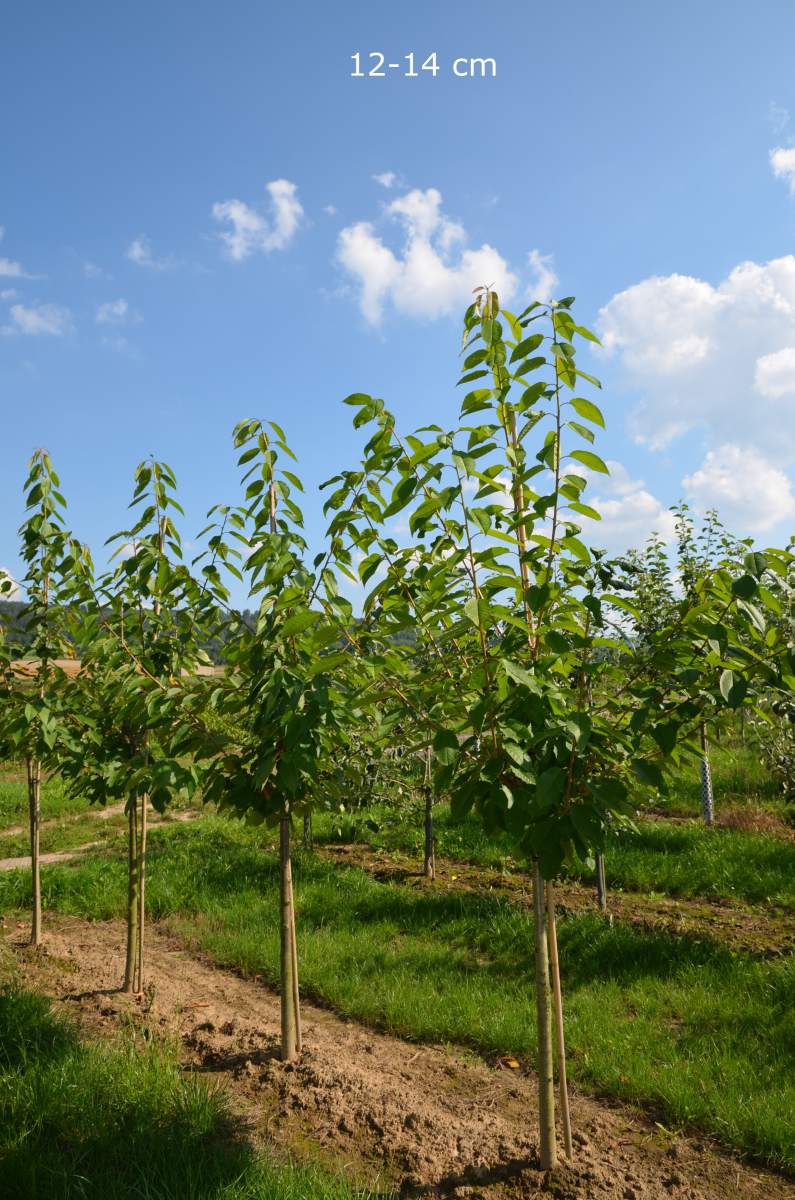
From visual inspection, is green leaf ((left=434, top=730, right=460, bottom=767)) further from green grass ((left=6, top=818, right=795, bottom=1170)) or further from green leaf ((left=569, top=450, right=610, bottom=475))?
green grass ((left=6, top=818, right=795, bottom=1170))

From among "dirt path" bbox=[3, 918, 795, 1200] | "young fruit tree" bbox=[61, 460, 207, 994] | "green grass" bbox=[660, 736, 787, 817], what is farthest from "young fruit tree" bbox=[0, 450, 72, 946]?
"green grass" bbox=[660, 736, 787, 817]

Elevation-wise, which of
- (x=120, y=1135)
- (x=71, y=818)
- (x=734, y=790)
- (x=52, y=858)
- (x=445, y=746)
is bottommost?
(x=52, y=858)

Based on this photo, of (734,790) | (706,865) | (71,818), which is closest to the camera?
(706,865)

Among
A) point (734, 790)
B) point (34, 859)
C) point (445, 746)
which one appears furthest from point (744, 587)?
point (734, 790)

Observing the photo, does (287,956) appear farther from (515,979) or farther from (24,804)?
(24,804)

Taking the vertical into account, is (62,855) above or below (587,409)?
below

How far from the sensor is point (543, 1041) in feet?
9.84

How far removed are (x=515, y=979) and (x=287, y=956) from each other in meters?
2.16

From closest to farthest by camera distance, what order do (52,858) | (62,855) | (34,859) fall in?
(34,859) < (52,858) < (62,855)

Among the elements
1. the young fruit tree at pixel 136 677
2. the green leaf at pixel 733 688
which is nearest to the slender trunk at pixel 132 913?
the young fruit tree at pixel 136 677

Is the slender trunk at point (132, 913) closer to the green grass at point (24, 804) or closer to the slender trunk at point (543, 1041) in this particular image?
the slender trunk at point (543, 1041)

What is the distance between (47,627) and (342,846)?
19.4 feet

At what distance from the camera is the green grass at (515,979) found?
3.92 m

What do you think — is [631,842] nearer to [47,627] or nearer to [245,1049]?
[245,1049]
